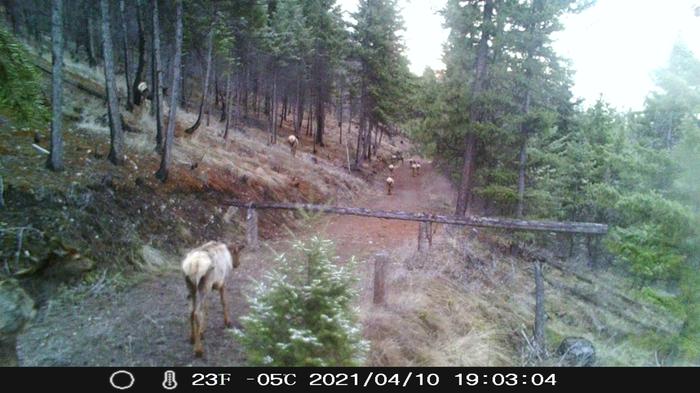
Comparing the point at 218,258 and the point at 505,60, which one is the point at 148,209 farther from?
the point at 505,60

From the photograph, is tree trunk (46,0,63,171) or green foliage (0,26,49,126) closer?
green foliage (0,26,49,126)

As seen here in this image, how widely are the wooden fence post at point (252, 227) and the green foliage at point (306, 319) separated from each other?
644cm

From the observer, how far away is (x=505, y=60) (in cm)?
1550

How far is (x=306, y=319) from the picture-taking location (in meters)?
4.86

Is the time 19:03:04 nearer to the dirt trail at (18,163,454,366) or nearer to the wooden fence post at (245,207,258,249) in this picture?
the dirt trail at (18,163,454,366)

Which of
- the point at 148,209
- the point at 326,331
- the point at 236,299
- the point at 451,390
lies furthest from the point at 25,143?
the point at 451,390

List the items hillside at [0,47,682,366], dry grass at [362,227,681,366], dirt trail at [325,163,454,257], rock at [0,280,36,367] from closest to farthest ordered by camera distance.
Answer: rock at [0,280,36,367] < hillside at [0,47,682,366] < dry grass at [362,227,681,366] < dirt trail at [325,163,454,257]

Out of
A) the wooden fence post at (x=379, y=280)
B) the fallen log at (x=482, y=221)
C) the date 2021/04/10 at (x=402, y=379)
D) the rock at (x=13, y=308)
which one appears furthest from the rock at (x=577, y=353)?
the rock at (x=13, y=308)

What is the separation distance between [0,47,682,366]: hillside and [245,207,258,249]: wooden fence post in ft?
1.07

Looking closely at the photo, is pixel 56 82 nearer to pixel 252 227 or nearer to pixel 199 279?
pixel 252 227

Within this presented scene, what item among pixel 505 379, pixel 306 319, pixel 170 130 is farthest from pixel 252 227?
pixel 505 379

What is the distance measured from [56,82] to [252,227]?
565 cm

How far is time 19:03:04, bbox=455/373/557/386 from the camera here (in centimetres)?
406

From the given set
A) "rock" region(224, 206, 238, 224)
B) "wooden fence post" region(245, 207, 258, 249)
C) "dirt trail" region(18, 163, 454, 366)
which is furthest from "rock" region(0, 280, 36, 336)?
"rock" region(224, 206, 238, 224)
